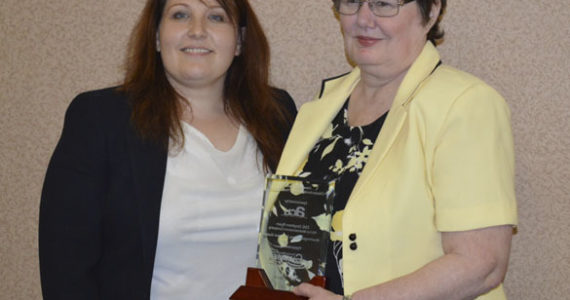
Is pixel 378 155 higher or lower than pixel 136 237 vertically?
higher

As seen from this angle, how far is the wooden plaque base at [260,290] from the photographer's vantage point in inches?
66.0

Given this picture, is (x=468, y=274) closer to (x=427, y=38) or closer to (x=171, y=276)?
(x=427, y=38)

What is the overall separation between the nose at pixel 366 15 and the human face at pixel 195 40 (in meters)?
0.57

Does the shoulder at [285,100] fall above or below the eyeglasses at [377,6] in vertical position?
below

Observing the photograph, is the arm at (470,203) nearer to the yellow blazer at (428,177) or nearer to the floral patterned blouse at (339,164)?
the yellow blazer at (428,177)

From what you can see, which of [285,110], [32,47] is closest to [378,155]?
[285,110]

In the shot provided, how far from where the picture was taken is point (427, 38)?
1.84 meters

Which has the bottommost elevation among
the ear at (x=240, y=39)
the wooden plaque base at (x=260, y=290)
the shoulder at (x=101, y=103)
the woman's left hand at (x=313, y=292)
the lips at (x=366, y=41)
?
the wooden plaque base at (x=260, y=290)

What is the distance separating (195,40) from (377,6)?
661 millimetres

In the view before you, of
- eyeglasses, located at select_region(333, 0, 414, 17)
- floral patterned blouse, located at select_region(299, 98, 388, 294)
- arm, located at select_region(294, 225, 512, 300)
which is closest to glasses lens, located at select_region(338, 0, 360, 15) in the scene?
eyeglasses, located at select_region(333, 0, 414, 17)

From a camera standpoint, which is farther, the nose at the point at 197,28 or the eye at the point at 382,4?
the nose at the point at 197,28

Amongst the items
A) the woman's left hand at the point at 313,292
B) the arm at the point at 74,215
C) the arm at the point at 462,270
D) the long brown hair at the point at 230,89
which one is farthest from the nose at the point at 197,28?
the arm at the point at 462,270

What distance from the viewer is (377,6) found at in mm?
1723

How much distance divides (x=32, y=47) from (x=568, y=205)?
2.20 metres
